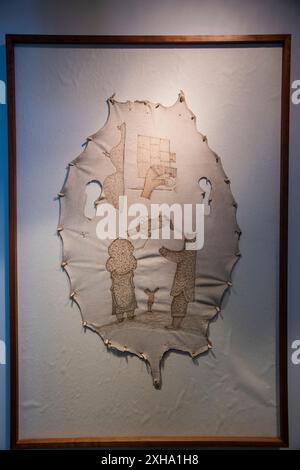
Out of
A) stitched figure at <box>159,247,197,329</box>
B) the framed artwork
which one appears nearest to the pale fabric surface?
the framed artwork

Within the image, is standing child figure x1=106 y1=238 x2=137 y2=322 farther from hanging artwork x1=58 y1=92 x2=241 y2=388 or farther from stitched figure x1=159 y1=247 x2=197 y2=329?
stitched figure x1=159 y1=247 x2=197 y2=329

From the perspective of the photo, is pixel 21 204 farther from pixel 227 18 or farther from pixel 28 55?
pixel 227 18

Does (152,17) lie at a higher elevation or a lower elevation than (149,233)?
higher

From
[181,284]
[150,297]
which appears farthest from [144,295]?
[181,284]

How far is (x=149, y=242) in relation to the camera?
1131 millimetres

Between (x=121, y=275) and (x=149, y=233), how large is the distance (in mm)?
180

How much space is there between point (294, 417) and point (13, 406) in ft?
3.32

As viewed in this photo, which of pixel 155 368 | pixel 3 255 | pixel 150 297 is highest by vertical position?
pixel 3 255

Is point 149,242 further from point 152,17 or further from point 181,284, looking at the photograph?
point 152,17

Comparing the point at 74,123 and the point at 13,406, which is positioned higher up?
the point at 74,123

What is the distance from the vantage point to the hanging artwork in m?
1.11

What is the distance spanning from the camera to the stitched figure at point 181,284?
113 cm

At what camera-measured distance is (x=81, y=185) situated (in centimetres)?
112
